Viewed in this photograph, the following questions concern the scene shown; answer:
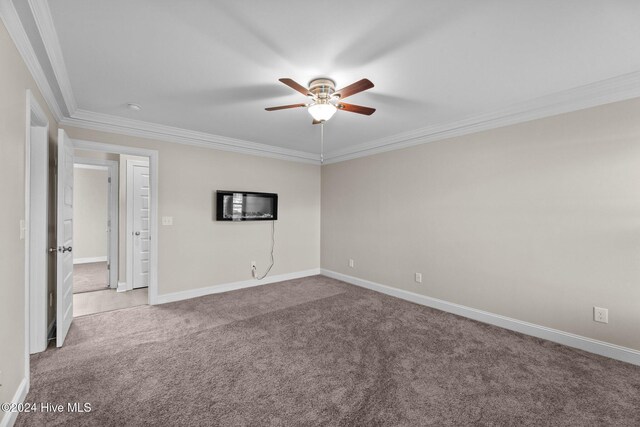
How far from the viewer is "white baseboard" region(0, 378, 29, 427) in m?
1.56

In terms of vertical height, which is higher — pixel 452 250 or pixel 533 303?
pixel 452 250

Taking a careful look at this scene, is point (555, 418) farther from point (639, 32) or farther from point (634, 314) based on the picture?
point (639, 32)

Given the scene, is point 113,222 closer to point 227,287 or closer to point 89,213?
point 227,287

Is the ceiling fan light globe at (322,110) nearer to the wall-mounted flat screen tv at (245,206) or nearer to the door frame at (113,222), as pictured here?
the wall-mounted flat screen tv at (245,206)

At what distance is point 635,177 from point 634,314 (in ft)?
3.82

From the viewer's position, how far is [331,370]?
7.50ft

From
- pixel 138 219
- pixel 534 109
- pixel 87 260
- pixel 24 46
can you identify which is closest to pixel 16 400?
pixel 24 46

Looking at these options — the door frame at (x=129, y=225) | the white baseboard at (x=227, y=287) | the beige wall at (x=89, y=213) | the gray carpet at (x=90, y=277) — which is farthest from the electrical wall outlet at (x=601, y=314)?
the beige wall at (x=89, y=213)

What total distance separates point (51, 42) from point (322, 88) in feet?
6.20

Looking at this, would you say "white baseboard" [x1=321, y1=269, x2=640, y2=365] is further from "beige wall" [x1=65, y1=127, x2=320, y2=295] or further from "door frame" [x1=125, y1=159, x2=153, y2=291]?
"door frame" [x1=125, y1=159, x2=153, y2=291]

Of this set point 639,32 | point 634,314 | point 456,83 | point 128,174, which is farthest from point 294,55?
point 128,174

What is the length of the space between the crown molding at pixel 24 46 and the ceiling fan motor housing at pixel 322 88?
6.05ft

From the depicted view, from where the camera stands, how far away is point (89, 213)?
7027 mm

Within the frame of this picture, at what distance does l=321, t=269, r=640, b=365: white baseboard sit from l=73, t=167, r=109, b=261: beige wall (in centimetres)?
691
